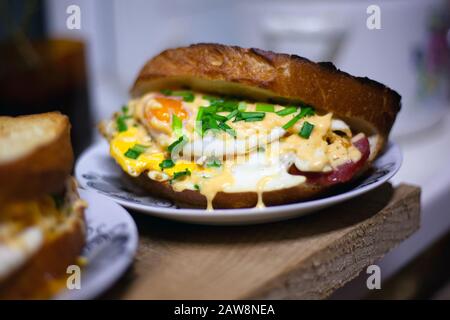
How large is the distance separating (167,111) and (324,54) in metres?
0.62

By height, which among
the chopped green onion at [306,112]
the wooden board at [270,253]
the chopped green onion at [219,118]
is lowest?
the wooden board at [270,253]

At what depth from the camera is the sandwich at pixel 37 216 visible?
635 mm

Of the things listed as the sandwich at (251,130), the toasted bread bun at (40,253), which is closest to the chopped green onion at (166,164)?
the sandwich at (251,130)

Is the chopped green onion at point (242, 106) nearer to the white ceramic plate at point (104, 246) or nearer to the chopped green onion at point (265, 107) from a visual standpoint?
the chopped green onion at point (265, 107)

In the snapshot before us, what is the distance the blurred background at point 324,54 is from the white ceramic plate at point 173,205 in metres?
0.17

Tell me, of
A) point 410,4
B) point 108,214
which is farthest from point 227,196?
point 410,4

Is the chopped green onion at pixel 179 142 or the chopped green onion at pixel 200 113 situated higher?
the chopped green onion at pixel 200 113

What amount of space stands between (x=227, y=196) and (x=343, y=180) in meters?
0.18

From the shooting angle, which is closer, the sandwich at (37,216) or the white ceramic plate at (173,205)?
the sandwich at (37,216)

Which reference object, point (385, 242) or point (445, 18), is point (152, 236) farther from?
point (445, 18)

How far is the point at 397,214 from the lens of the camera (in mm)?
995

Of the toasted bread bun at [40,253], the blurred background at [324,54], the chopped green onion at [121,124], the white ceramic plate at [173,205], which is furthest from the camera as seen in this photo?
the blurred background at [324,54]

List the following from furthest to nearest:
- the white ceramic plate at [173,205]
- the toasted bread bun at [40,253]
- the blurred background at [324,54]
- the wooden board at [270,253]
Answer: the blurred background at [324,54], the white ceramic plate at [173,205], the wooden board at [270,253], the toasted bread bun at [40,253]

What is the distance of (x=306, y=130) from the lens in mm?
908
